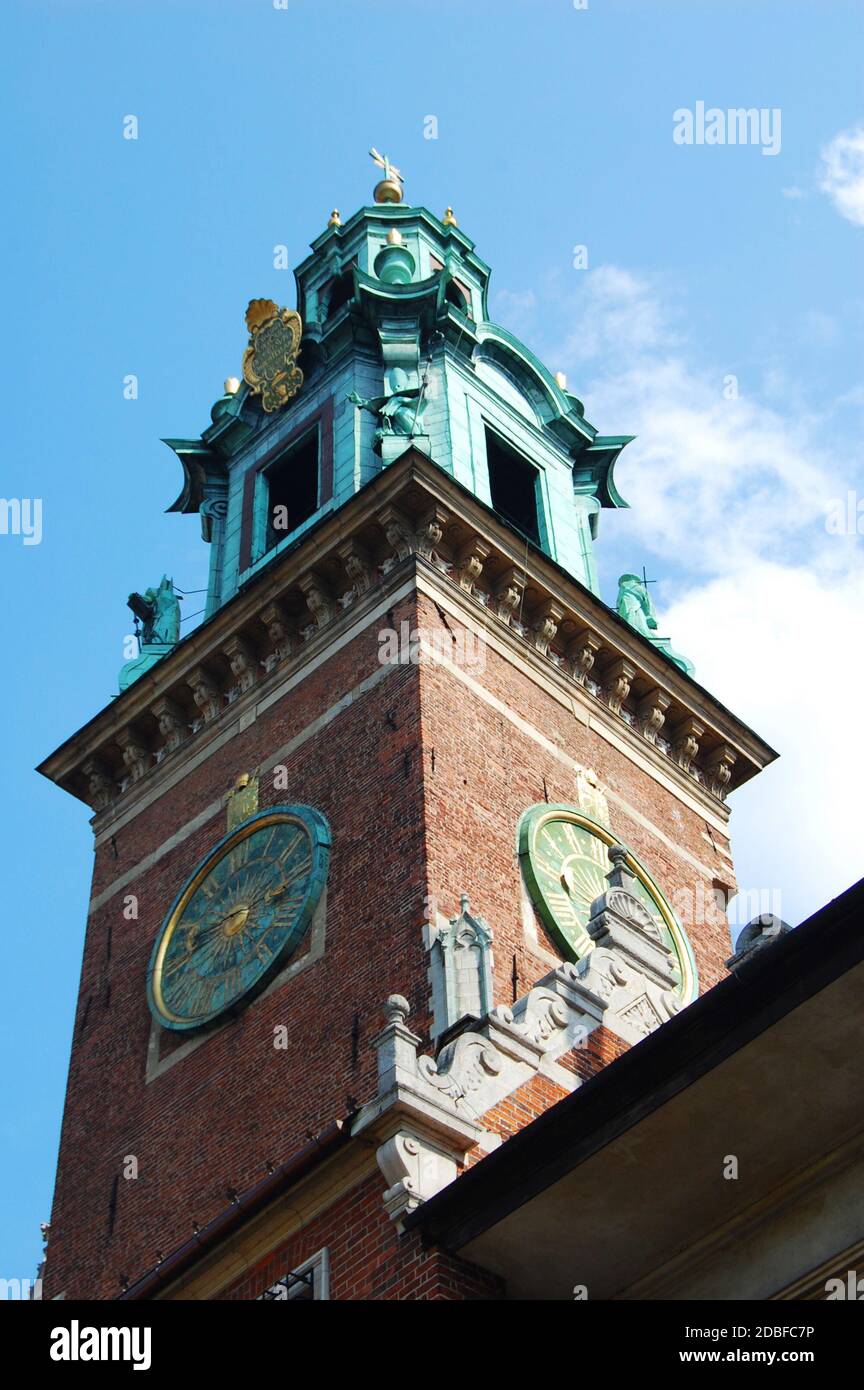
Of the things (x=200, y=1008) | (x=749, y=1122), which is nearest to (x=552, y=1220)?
(x=749, y=1122)

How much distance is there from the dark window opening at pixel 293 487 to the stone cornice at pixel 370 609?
11.8ft

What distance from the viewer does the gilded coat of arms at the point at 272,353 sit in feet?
104

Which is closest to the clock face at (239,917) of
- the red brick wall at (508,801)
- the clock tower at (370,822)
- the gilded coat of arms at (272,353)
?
the clock tower at (370,822)

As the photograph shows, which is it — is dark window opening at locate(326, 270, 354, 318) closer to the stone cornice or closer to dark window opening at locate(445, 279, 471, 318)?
dark window opening at locate(445, 279, 471, 318)

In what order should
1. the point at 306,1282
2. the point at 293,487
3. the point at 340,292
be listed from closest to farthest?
1. the point at 306,1282
2. the point at 293,487
3. the point at 340,292

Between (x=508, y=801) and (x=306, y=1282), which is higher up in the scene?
(x=508, y=801)

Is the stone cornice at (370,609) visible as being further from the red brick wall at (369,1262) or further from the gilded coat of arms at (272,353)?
the red brick wall at (369,1262)

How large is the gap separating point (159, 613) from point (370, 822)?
8.20 m

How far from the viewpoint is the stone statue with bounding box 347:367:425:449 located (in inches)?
1108

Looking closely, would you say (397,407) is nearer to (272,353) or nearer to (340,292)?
(272,353)

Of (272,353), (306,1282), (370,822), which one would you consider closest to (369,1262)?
(306,1282)

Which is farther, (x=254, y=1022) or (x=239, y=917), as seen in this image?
(x=239, y=917)

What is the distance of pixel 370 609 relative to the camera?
83.9ft

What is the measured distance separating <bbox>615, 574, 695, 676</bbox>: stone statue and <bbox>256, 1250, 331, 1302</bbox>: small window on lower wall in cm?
1360
